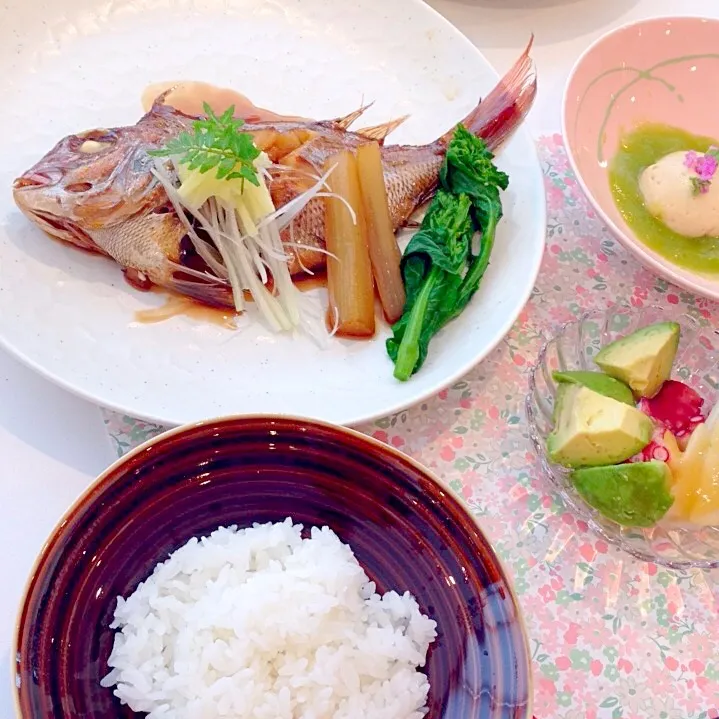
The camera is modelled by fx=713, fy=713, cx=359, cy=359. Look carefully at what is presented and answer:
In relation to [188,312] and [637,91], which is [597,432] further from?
[637,91]

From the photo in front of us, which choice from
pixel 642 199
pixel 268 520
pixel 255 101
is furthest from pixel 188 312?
pixel 642 199

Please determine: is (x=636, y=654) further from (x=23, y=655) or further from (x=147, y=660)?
(x=23, y=655)

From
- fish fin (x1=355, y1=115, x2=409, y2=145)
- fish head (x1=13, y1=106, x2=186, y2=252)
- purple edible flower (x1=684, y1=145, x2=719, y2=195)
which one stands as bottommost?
purple edible flower (x1=684, y1=145, x2=719, y2=195)

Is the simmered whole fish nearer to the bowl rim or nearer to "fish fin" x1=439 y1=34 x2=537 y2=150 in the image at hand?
"fish fin" x1=439 y1=34 x2=537 y2=150

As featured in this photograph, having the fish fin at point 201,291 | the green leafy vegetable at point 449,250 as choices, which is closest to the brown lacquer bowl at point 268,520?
the green leafy vegetable at point 449,250

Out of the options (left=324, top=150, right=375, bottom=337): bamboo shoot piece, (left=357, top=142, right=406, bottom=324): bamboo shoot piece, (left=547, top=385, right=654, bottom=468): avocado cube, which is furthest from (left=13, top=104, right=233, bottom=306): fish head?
(left=547, top=385, right=654, bottom=468): avocado cube

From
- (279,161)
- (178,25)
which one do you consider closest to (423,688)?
(279,161)

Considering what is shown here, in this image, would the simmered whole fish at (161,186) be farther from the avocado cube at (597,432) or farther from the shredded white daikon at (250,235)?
the avocado cube at (597,432)
